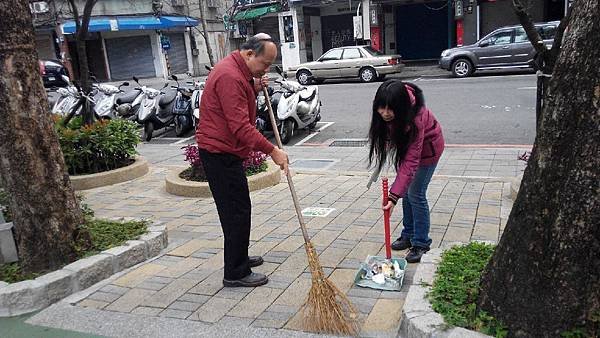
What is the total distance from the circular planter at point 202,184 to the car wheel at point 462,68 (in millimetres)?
12036

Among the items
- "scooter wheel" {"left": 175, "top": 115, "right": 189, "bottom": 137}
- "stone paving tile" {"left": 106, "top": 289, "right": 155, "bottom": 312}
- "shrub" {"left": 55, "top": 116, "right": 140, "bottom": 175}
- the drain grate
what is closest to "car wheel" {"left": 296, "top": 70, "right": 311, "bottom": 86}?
"scooter wheel" {"left": 175, "top": 115, "right": 189, "bottom": 137}

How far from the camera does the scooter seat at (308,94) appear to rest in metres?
9.65

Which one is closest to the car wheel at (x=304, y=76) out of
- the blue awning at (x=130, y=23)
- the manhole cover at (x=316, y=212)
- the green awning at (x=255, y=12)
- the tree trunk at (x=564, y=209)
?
the green awning at (x=255, y=12)

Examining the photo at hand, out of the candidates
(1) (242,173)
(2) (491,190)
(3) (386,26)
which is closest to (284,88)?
(2) (491,190)

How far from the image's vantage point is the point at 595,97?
7.07 feet

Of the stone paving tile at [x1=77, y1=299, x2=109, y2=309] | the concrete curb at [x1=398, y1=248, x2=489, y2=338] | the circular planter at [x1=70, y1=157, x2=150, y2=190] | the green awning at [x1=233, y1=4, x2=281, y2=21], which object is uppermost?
the green awning at [x1=233, y1=4, x2=281, y2=21]

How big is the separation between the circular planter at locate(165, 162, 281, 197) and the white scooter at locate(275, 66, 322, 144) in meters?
2.95

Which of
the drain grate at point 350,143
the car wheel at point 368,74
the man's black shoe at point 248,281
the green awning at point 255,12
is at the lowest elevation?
the drain grate at point 350,143

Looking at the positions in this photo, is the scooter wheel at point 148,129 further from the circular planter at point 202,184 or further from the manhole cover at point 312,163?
the circular planter at point 202,184

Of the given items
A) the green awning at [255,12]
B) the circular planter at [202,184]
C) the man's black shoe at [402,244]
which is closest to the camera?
the man's black shoe at [402,244]

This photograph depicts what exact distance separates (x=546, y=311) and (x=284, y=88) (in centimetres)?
779

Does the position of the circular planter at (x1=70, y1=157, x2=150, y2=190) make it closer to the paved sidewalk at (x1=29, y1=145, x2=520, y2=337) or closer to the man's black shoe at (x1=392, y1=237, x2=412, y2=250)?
the paved sidewalk at (x1=29, y1=145, x2=520, y2=337)

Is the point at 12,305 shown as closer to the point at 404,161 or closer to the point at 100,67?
the point at 404,161

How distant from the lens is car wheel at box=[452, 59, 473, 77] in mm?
16562
